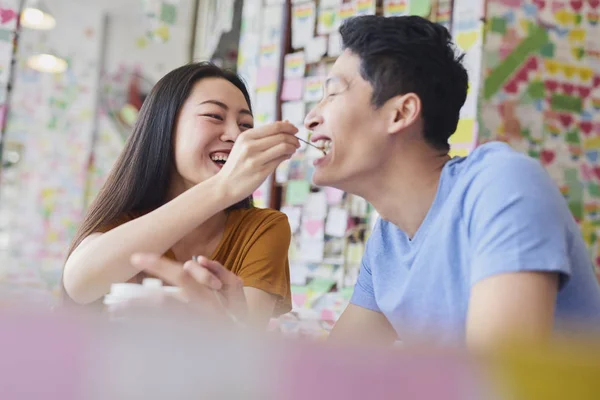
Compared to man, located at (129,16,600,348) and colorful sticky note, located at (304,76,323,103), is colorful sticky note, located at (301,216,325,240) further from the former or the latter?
man, located at (129,16,600,348)

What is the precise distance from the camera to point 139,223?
4.10 feet

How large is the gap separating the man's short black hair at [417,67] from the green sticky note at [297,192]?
2.21m

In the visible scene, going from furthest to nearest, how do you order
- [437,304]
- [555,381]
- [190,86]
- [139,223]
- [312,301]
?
[312,301], [190,86], [139,223], [437,304], [555,381]

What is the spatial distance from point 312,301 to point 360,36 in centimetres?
220

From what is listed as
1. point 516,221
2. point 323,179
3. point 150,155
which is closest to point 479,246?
point 516,221

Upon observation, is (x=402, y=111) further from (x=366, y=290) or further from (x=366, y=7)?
(x=366, y=7)

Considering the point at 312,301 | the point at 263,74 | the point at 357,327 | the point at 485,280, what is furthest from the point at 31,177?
the point at 485,280

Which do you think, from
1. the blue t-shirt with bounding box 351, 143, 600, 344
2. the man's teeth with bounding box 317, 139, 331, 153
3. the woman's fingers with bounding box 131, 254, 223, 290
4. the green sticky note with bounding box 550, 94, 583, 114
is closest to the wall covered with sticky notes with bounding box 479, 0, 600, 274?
the green sticky note with bounding box 550, 94, 583, 114

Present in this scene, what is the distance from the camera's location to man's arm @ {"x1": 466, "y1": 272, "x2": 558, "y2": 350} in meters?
0.80

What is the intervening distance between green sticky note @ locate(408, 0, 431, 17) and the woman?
1.75m

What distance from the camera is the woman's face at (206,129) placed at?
154 centimetres

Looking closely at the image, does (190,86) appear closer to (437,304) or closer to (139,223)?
(139,223)

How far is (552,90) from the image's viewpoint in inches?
125

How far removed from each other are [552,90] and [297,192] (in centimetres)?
140
